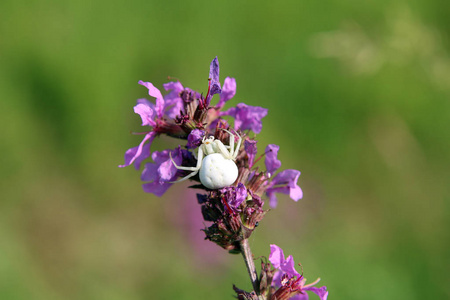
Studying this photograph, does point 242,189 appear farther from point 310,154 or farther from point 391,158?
point 310,154

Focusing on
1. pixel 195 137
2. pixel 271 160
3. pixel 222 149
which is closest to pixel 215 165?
pixel 222 149

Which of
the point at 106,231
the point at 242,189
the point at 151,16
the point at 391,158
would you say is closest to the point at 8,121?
the point at 106,231

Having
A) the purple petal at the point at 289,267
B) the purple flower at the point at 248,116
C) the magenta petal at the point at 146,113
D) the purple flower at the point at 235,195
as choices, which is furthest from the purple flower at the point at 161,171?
the purple petal at the point at 289,267

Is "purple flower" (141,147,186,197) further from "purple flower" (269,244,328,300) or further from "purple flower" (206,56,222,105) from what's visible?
"purple flower" (269,244,328,300)

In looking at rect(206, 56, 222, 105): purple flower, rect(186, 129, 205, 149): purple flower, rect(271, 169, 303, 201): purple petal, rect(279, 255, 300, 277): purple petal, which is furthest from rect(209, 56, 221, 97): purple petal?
rect(279, 255, 300, 277): purple petal

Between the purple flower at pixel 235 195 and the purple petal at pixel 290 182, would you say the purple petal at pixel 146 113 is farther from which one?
the purple petal at pixel 290 182

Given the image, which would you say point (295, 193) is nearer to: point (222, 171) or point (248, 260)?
point (248, 260)
